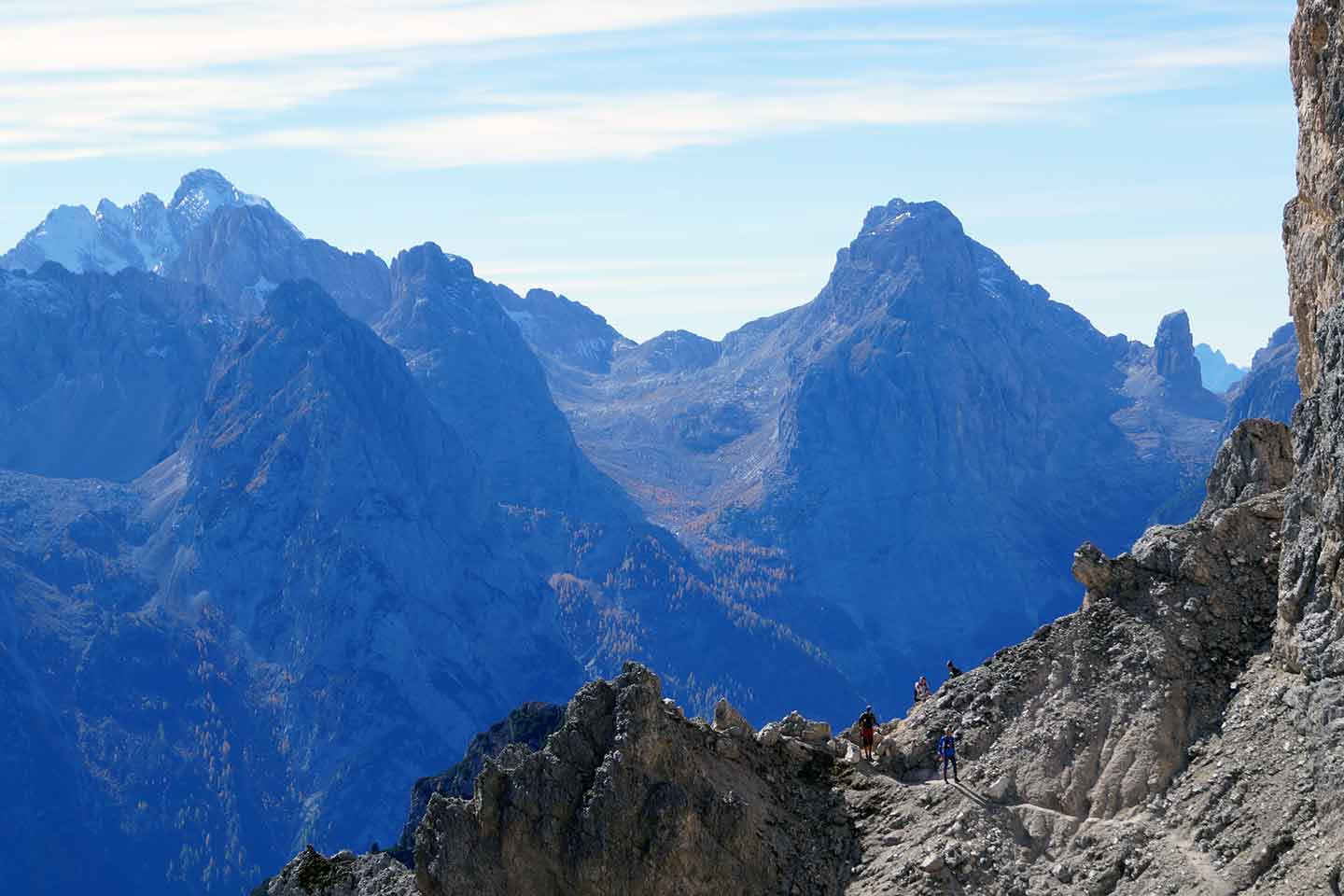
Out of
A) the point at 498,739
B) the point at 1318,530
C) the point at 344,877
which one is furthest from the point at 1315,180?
the point at 498,739

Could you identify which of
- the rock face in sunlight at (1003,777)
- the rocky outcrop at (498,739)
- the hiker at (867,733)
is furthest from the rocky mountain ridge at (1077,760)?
the rocky outcrop at (498,739)

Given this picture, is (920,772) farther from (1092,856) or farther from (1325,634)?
(1325,634)

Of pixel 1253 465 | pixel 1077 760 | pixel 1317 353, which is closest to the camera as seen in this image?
pixel 1077 760

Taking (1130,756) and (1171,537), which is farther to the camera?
(1171,537)

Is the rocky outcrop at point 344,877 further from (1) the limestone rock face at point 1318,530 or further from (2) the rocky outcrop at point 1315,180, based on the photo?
(2) the rocky outcrop at point 1315,180

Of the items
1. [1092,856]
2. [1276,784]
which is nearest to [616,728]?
[1092,856]

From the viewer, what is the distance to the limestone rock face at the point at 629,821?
71.2m

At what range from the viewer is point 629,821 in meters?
71.9

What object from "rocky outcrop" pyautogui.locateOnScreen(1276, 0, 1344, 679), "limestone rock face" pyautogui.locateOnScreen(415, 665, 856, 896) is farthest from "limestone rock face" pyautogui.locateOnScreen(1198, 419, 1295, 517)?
"limestone rock face" pyautogui.locateOnScreen(415, 665, 856, 896)

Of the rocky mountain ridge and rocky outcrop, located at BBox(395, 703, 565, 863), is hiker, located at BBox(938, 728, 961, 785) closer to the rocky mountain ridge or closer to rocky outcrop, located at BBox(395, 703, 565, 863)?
the rocky mountain ridge

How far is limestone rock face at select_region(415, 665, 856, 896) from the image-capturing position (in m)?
71.2

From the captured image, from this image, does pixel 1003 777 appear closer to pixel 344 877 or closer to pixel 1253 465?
pixel 1253 465

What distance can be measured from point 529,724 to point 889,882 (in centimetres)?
7542

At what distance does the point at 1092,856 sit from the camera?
67.1 m
